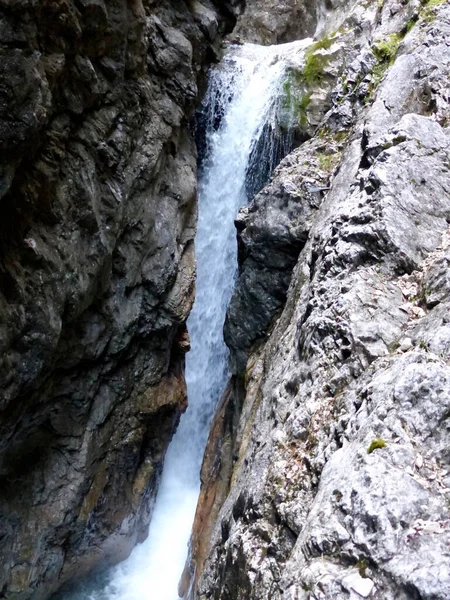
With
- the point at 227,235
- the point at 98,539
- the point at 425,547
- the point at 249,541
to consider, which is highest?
the point at 227,235

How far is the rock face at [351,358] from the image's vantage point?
3.76 meters

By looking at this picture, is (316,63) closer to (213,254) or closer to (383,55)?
(383,55)

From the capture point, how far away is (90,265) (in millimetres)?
9125

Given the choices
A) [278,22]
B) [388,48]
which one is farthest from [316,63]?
[278,22]

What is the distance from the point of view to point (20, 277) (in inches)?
299

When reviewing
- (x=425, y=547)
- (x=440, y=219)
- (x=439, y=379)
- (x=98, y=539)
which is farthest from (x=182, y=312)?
(x=425, y=547)

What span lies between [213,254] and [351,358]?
11.5 meters

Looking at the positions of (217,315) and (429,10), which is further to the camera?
(217,315)

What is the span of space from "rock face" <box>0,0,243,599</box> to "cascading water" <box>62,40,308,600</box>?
883 mm

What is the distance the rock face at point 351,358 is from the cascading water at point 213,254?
2.27 m

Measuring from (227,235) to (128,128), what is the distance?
7410 millimetres

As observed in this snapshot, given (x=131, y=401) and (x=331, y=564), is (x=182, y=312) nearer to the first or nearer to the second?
(x=131, y=401)

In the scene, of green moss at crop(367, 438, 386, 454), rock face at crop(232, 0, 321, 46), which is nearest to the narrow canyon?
green moss at crop(367, 438, 386, 454)

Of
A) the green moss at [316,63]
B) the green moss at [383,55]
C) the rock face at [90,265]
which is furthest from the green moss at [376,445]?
the green moss at [316,63]
